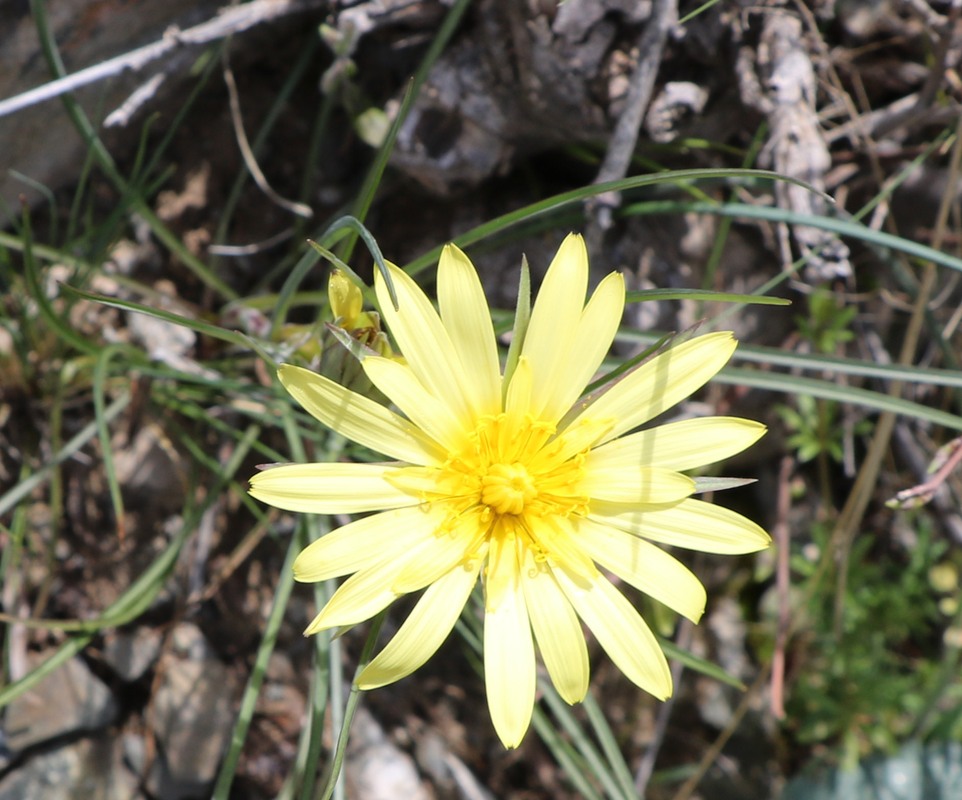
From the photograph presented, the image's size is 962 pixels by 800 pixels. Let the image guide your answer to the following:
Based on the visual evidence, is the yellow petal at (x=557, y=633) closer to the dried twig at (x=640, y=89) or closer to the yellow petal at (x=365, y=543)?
the yellow petal at (x=365, y=543)

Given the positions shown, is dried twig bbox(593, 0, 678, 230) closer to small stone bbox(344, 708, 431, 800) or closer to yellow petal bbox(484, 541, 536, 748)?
yellow petal bbox(484, 541, 536, 748)

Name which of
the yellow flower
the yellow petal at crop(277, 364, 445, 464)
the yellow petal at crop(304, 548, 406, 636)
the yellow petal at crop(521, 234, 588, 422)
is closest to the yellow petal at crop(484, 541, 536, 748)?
the yellow flower

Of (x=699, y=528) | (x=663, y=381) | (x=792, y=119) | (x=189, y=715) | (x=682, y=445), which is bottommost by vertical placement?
(x=189, y=715)

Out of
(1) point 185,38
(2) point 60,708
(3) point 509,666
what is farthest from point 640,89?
(2) point 60,708

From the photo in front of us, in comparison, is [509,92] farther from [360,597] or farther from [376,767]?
[376,767]

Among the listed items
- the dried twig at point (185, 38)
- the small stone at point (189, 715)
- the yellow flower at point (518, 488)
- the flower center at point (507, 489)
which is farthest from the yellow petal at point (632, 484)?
the small stone at point (189, 715)

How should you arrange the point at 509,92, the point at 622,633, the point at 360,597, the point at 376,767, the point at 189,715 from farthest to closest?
the point at 376,767
the point at 189,715
the point at 509,92
the point at 622,633
the point at 360,597
